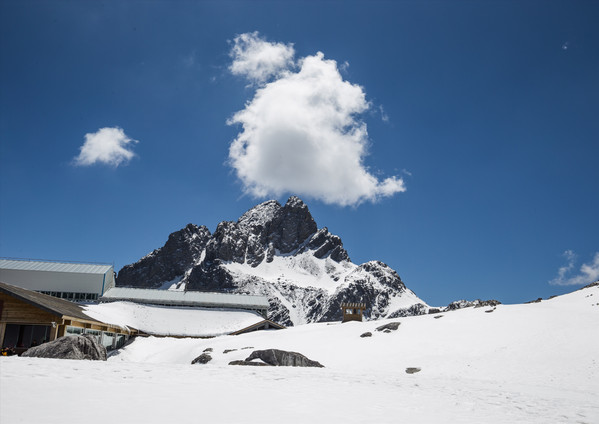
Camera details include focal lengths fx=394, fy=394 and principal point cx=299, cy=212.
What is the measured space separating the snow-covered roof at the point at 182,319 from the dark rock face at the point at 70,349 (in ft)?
133

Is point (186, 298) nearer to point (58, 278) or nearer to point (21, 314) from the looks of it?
point (58, 278)

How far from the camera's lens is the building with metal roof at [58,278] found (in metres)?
64.5

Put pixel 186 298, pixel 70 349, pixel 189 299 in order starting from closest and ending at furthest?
pixel 70 349, pixel 189 299, pixel 186 298

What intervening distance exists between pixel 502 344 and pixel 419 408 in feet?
69.1

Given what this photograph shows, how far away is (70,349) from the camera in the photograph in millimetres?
15453

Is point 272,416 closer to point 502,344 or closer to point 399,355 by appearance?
point 399,355

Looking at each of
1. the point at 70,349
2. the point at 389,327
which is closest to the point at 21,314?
the point at 70,349

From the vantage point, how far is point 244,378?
11797mm

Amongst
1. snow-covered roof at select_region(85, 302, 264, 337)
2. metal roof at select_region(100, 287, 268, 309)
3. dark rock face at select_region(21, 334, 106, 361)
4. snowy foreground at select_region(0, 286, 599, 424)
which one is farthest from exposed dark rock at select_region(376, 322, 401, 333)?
metal roof at select_region(100, 287, 268, 309)

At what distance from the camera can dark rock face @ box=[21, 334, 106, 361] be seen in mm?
15258

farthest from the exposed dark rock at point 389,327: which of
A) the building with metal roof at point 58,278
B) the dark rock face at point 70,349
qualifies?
the building with metal roof at point 58,278

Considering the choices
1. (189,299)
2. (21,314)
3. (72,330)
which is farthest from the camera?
(189,299)

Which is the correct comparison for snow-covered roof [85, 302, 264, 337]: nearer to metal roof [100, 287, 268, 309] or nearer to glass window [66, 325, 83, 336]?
metal roof [100, 287, 268, 309]

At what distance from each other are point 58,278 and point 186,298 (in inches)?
838
